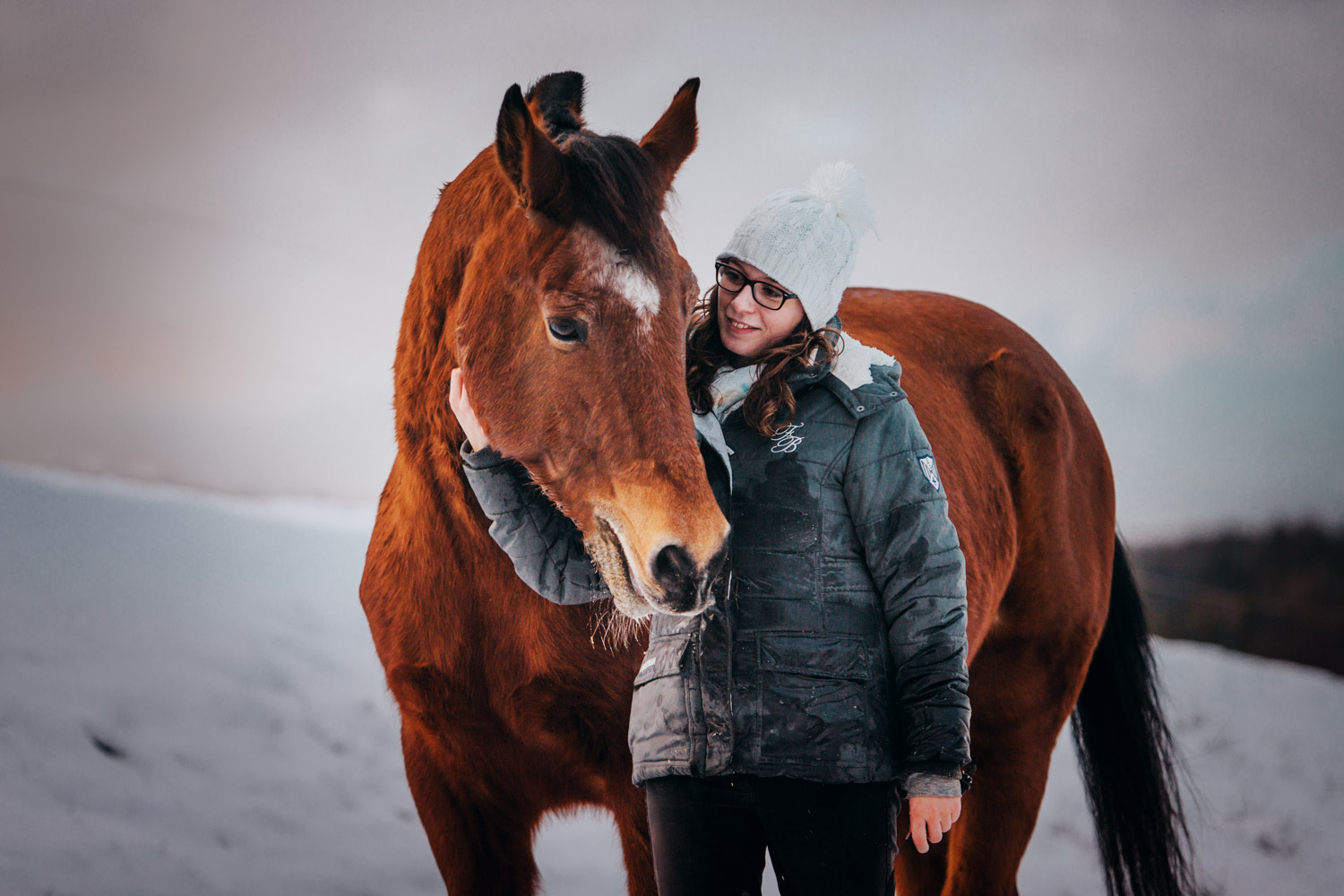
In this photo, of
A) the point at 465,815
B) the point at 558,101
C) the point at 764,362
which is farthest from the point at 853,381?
the point at 465,815

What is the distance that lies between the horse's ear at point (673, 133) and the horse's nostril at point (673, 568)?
0.64 meters

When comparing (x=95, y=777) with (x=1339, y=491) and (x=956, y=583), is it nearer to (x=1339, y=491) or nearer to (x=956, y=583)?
(x=956, y=583)

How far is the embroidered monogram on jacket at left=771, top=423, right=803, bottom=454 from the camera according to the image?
3.74 ft

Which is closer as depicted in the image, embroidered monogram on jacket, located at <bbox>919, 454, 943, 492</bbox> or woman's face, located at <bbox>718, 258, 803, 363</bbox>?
embroidered monogram on jacket, located at <bbox>919, 454, 943, 492</bbox>

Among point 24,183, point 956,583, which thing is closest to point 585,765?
point 956,583

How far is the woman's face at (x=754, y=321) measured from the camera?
1.22 meters

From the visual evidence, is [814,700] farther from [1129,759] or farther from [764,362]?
[1129,759]

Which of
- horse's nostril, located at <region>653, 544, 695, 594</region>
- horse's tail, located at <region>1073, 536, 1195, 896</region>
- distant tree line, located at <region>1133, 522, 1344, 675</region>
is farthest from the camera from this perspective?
distant tree line, located at <region>1133, 522, 1344, 675</region>

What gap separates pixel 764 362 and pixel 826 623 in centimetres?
38

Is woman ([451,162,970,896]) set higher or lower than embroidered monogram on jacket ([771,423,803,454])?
lower

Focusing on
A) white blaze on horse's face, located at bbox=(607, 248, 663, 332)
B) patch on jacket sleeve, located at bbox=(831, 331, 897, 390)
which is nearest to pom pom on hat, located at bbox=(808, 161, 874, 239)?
patch on jacket sleeve, located at bbox=(831, 331, 897, 390)

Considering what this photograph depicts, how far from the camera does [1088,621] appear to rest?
2326mm

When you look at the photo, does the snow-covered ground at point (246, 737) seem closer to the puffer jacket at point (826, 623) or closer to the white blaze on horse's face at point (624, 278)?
the puffer jacket at point (826, 623)

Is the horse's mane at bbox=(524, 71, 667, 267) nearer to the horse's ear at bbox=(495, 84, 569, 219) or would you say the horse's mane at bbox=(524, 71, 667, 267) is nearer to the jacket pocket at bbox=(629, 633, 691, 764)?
the horse's ear at bbox=(495, 84, 569, 219)
